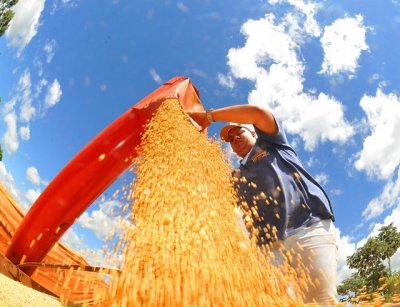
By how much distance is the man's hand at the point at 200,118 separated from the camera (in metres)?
3.79

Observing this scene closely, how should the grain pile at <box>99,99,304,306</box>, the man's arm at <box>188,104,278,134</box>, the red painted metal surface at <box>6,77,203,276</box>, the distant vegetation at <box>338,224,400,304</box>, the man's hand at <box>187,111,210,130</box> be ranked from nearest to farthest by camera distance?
the grain pile at <box>99,99,304,306</box>
the man's arm at <box>188,104,278,134</box>
the red painted metal surface at <box>6,77,203,276</box>
the man's hand at <box>187,111,210,130</box>
the distant vegetation at <box>338,224,400,304</box>

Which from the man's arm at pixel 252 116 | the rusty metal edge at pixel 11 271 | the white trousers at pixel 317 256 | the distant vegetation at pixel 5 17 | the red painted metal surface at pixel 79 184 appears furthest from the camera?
the distant vegetation at pixel 5 17

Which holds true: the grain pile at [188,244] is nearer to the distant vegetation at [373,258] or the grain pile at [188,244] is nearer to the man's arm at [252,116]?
the man's arm at [252,116]

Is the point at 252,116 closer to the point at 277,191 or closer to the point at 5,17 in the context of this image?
the point at 277,191

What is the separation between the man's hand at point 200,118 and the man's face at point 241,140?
384 mm

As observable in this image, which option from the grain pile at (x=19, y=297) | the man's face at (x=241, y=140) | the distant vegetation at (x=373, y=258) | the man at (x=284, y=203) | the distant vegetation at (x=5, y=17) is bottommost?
the grain pile at (x=19, y=297)

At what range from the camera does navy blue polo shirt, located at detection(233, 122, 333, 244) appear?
111 inches

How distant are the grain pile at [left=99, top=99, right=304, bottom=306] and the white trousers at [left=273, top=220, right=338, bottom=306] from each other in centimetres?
12

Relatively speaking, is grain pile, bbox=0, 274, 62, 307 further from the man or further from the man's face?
the man's face

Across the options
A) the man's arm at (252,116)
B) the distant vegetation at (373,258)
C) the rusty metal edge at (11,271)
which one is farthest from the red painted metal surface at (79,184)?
the distant vegetation at (373,258)

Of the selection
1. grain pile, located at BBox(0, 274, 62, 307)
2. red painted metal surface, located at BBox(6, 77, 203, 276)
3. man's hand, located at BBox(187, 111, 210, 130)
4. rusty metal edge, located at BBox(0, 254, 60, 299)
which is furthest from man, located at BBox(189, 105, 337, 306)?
rusty metal edge, located at BBox(0, 254, 60, 299)

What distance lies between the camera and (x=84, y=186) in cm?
357

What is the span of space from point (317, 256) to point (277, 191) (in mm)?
574

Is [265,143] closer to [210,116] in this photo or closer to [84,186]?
[210,116]
